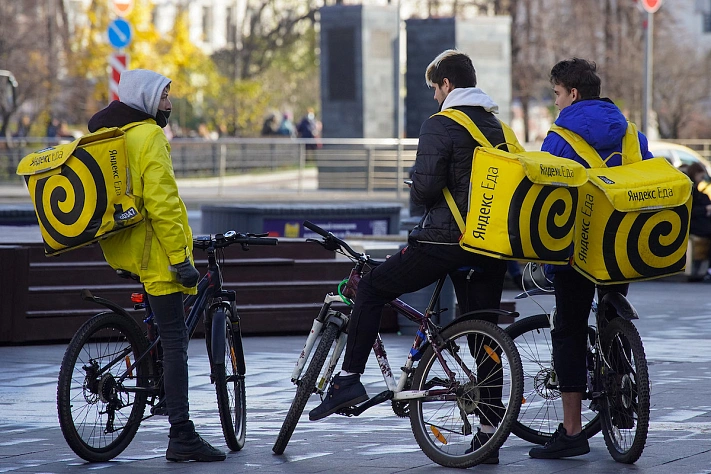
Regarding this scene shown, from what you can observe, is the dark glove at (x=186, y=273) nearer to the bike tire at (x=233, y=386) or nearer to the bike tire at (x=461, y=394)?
the bike tire at (x=233, y=386)

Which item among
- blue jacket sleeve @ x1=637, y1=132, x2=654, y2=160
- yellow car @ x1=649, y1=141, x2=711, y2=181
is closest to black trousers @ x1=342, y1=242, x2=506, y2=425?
blue jacket sleeve @ x1=637, y1=132, x2=654, y2=160

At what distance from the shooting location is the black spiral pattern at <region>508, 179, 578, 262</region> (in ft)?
19.0

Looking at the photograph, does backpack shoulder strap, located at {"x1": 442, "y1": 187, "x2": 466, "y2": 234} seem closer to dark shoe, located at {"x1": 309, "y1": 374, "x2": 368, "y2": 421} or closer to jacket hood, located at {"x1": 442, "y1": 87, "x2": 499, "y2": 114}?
jacket hood, located at {"x1": 442, "y1": 87, "x2": 499, "y2": 114}

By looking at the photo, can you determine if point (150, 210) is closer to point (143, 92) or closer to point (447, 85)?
point (143, 92)

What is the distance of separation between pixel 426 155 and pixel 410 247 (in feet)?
1.37

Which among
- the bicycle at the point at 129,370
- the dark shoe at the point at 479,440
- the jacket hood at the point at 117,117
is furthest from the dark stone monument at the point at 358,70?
the dark shoe at the point at 479,440

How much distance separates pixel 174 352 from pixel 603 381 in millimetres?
1915

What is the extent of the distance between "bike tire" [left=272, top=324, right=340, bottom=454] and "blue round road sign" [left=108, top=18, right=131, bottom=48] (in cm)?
1287

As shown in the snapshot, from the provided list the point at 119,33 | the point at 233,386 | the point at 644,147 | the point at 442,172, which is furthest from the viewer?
the point at 119,33

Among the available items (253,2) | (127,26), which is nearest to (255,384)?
(127,26)

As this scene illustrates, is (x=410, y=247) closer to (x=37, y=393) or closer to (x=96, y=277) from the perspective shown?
(x=37, y=393)

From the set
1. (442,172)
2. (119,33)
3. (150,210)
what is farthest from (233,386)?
(119,33)

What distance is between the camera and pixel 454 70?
6258 mm

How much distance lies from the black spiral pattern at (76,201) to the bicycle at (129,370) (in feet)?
1.00
